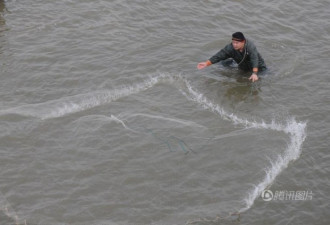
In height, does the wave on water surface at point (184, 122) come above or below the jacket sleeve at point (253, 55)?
below

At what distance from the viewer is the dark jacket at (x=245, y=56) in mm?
9828

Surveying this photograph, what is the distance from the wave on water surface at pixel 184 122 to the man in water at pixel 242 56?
91 cm

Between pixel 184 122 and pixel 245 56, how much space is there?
94.9 inches

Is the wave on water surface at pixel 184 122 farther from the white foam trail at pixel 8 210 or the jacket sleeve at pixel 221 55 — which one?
the white foam trail at pixel 8 210

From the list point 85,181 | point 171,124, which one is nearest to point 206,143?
point 171,124

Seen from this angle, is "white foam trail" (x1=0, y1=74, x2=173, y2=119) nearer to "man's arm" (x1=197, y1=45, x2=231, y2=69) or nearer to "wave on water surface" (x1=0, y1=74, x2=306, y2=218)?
"wave on water surface" (x1=0, y1=74, x2=306, y2=218)

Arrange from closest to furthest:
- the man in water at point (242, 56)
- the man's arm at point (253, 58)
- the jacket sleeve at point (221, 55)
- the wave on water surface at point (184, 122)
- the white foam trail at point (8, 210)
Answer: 1. the white foam trail at point (8, 210)
2. the wave on water surface at point (184, 122)
3. the man in water at point (242, 56)
4. the man's arm at point (253, 58)
5. the jacket sleeve at point (221, 55)

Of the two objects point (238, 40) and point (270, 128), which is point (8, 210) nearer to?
point (270, 128)

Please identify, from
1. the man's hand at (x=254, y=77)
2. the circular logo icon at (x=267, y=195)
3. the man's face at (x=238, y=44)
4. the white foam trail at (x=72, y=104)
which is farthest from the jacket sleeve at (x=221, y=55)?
the circular logo icon at (x=267, y=195)

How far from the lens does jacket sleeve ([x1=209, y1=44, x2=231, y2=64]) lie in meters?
10.0

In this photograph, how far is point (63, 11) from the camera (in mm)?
12523

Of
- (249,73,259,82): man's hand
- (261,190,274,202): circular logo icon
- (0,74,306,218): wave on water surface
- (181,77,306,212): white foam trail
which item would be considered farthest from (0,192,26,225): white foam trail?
(249,73,259,82): man's hand

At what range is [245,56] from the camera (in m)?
9.94

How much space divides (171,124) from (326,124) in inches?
115
